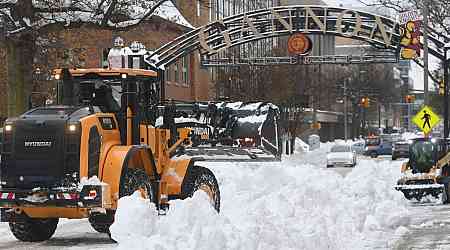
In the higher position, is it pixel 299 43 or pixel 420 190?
pixel 299 43

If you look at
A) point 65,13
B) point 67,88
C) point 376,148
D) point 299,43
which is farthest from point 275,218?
point 376,148

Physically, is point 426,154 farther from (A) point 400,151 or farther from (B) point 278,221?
(A) point 400,151

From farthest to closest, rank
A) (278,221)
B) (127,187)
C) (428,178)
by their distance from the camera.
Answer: (428,178) → (127,187) → (278,221)

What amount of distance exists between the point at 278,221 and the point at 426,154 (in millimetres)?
14173

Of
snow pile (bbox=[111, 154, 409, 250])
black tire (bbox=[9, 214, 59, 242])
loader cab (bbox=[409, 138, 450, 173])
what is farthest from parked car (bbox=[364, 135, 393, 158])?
black tire (bbox=[9, 214, 59, 242])

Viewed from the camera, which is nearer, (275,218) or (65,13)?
(275,218)

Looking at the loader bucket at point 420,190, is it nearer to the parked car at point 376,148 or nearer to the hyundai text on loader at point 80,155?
the hyundai text on loader at point 80,155

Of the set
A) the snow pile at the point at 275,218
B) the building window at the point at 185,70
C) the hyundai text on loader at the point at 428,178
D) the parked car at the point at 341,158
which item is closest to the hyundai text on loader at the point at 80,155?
the snow pile at the point at 275,218

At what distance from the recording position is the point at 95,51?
1923 inches

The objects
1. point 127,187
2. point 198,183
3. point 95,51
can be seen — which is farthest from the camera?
point 95,51

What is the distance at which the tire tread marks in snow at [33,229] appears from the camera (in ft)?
50.6

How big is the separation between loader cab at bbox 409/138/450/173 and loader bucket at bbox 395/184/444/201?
4.22 ft

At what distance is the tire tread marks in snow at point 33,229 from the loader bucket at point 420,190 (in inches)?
450

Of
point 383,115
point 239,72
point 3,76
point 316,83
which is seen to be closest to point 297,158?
point 239,72
